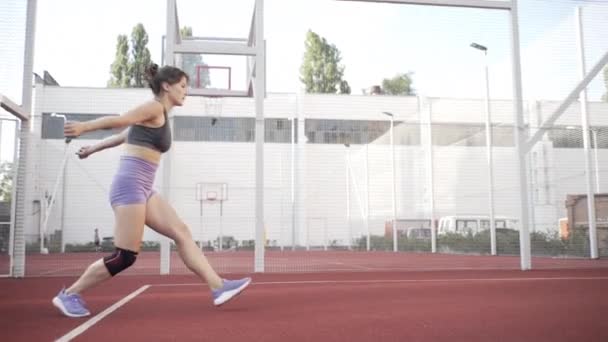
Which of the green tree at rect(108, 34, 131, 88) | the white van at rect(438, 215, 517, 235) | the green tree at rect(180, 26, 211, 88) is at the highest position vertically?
the green tree at rect(108, 34, 131, 88)

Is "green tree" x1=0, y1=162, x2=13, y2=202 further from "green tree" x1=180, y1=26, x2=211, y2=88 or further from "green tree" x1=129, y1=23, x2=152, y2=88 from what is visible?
"green tree" x1=129, y1=23, x2=152, y2=88

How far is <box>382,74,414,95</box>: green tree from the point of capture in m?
50.0

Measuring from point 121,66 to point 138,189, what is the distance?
3638 cm

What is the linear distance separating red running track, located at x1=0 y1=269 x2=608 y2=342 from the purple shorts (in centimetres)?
78

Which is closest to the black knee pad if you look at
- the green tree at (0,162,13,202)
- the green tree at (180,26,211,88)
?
the green tree at (0,162,13,202)

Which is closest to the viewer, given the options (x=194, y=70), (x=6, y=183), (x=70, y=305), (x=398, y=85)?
(x=70, y=305)

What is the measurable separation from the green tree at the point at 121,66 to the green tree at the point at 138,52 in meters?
0.38

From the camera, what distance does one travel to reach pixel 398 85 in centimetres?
5028

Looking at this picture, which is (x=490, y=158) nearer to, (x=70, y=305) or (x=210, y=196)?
(x=210, y=196)

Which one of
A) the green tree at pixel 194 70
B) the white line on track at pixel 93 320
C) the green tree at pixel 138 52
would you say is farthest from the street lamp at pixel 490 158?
the green tree at pixel 138 52

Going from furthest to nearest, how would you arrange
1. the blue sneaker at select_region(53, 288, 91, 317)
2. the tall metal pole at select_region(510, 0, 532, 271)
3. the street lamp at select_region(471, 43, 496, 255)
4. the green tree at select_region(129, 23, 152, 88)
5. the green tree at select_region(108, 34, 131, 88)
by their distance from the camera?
the green tree at select_region(129, 23, 152, 88), the green tree at select_region(108, 34, 131, 88), the street lamp at select_region(471, 43, 496, 255), the tall metal pole at select_region(510, 0, 532, 271), the blue sneaker at select_region(53, 288, 91, 317)

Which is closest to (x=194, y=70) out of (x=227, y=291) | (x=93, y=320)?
(x=227, y=291)

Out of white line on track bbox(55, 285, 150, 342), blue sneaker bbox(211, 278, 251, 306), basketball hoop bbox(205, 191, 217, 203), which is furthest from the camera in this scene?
basketball hoop bbox(205, 191, 217, 203)

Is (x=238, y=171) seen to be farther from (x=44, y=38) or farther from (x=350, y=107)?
(x=350, y=107)
